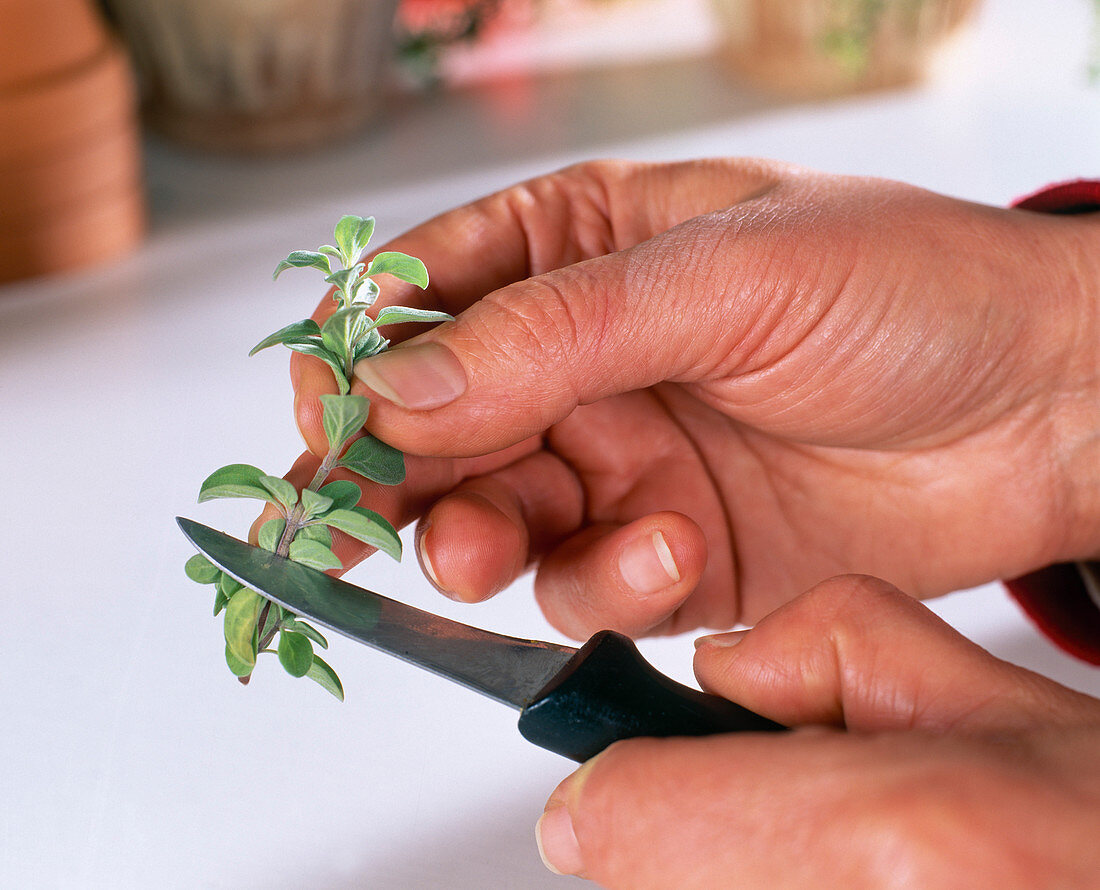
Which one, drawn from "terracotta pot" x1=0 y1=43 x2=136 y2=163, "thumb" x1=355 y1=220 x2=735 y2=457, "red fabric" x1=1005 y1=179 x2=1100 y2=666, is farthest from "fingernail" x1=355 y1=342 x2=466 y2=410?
"terracotta pot" x1=0 y1=43 x2=136 y2=163

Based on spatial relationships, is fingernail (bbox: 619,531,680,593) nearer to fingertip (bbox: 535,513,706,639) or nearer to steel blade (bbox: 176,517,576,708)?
fingertip (bbox: 535,513,706,639)

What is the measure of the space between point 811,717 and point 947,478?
302 millimetres

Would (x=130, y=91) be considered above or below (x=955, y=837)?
above

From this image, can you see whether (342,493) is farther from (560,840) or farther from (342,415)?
(560,840)

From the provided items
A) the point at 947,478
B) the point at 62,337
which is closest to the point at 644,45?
the point at 62,337

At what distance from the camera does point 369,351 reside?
58cm

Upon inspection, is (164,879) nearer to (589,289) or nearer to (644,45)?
(589,289)

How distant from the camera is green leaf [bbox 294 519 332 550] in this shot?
1.85 ft

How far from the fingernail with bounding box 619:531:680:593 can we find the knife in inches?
5.9

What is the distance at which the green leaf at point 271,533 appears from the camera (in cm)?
57

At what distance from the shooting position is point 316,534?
564 millimetres

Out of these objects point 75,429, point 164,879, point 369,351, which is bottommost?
point 164,879

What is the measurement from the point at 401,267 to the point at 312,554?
0.15 m

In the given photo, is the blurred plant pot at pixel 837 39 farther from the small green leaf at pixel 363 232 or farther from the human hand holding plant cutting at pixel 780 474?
the small green leaf at pixel 363 232
